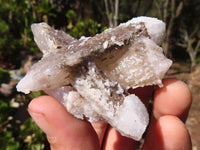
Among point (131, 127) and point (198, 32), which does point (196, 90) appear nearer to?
point (198, 32)

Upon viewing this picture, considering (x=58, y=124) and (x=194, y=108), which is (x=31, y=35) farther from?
(x=194, y=108)

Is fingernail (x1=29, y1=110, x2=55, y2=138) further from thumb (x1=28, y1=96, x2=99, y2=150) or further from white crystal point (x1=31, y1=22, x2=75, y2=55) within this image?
white crystal point (x1=31, y1=22, x2=75, y2=55)

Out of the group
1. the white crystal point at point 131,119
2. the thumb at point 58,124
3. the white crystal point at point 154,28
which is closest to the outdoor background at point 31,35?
the white crystal point at point 154,28

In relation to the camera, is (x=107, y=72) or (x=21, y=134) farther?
(x=21, y=134)

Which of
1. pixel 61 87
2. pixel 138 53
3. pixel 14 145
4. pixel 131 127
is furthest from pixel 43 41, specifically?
pixel 14 145

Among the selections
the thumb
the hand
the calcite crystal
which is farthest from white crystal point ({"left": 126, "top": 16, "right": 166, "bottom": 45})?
the thumb

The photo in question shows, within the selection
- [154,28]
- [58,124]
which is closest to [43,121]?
[58,124]
